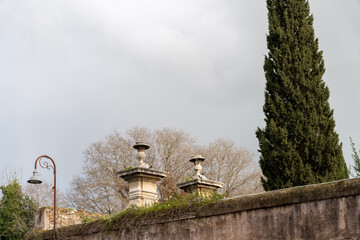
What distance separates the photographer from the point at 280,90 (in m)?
13.7

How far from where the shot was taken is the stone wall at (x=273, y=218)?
612cm

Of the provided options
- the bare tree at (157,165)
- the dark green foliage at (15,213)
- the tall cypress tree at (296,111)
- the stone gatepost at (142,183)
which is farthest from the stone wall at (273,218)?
the bare tree at (157,165)

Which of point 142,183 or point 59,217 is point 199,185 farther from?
point 59,217

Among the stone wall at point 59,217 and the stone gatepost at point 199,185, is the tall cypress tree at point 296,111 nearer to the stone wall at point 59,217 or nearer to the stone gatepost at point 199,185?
the stone gatepost at point 199,185

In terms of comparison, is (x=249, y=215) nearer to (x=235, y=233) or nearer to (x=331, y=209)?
(x=235, y=233)

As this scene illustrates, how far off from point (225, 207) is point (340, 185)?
2.00m

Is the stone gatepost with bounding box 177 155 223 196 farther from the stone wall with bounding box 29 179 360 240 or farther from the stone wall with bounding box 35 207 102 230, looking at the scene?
the stone wall with bounding box 29 179 360 240

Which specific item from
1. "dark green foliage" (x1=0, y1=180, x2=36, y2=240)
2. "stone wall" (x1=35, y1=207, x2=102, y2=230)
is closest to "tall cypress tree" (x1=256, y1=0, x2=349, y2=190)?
"stone wall" (x1=35, y1=207, x2=102, y2=230)

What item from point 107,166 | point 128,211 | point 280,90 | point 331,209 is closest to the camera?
point 331,209

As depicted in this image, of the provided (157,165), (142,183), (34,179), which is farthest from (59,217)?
(157,165)

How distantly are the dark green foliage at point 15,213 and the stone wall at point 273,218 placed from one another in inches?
209

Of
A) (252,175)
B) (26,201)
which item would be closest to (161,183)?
(252,175)

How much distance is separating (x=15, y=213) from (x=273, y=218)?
354 inches

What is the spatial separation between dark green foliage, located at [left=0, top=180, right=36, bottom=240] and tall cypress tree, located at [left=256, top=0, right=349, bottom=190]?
6.99m
